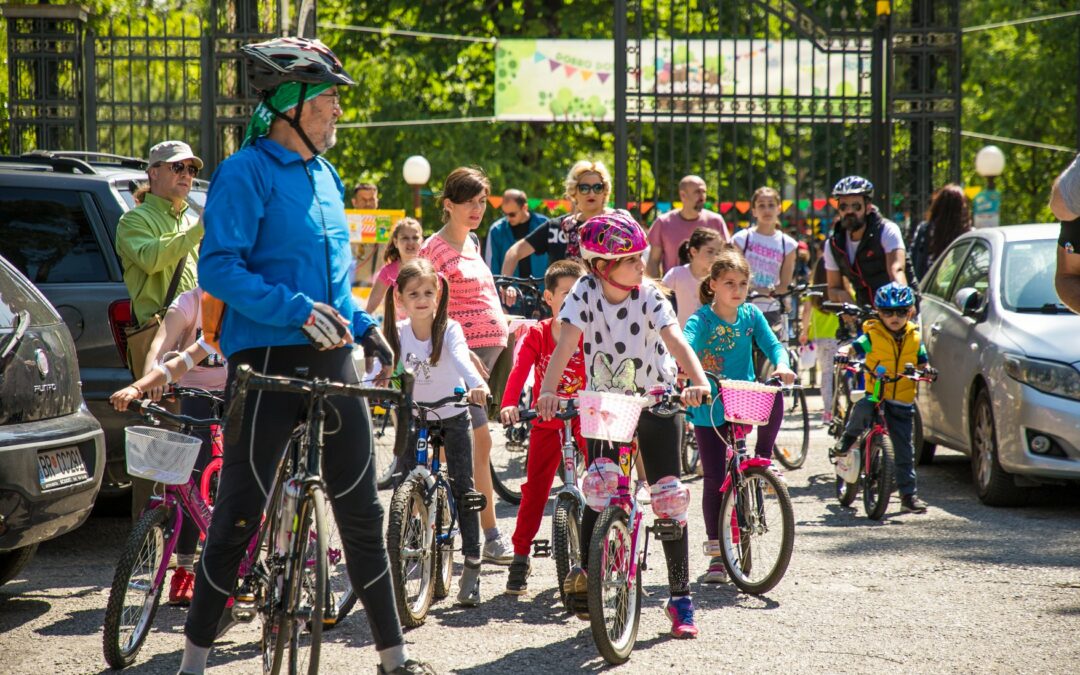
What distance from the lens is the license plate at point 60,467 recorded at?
5.47m

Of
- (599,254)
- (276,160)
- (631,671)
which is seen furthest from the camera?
(599,254)

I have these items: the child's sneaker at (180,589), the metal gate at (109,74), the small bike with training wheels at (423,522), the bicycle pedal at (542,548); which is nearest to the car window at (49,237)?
the child's sneaker at (180,589)

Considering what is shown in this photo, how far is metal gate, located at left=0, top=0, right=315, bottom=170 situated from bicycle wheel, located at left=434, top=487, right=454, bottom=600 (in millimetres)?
8378

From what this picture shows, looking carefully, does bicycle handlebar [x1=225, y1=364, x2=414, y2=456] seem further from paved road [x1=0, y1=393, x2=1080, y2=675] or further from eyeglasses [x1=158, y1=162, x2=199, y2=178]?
eyeglasses [x1=158, y1=162, x2=199, y2=178]

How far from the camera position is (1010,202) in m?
36.6

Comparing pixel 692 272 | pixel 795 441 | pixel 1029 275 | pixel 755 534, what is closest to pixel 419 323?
pixel 755 534

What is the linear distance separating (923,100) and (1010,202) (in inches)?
954

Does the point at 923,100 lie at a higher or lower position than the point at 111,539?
higher

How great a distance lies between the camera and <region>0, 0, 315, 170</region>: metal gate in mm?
13594

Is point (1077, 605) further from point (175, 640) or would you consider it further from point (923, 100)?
point (923, 100)

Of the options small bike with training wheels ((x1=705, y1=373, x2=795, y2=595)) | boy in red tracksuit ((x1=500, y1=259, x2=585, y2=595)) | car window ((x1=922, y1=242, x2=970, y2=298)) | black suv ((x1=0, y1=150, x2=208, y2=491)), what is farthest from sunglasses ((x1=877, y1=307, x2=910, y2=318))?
black suv ((x1=0, y1=150, x2=208, y2=491))

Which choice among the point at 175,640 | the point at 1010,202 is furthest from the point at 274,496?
the point at 1010,202

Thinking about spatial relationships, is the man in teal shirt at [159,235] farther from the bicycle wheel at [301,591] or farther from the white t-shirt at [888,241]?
the white t-shirt at [888,241]

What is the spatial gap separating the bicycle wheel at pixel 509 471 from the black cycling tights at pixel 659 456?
2571 millimetres
